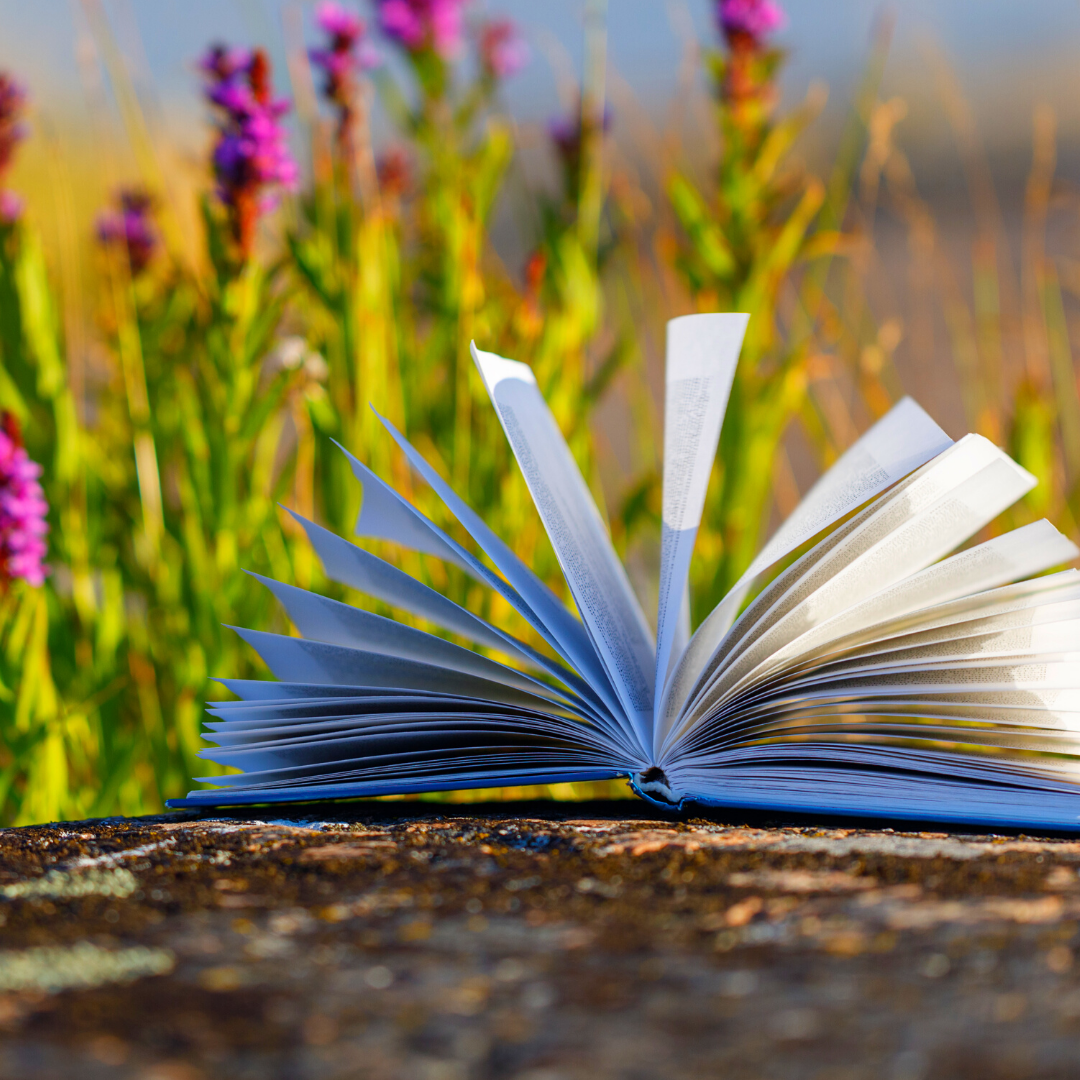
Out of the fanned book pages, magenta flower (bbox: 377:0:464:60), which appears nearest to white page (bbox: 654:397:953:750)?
the fanned book pages

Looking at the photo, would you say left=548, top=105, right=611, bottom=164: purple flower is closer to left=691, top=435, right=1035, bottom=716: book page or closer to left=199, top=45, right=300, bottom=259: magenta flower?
left=199, top=45, right=300, bottom=259: magenta flower

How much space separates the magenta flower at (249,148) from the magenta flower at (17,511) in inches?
12.7

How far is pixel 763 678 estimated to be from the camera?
1.81 feet

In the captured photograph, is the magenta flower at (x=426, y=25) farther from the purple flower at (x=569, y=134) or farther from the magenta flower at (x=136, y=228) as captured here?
the magenta flower at (x=136, y=228)

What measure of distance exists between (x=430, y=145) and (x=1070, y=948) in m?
1.29

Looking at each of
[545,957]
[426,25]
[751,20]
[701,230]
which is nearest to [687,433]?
[545,957]

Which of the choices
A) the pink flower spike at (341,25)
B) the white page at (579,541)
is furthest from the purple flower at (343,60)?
the white page at (579,541)

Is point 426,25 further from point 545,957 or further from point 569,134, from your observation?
point 545,957

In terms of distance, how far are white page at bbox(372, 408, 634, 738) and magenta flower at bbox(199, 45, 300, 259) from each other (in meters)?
0.50

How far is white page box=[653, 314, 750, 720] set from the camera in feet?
1.79

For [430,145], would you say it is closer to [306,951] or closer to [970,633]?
[970,633]

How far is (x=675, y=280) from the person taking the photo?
56.8 inches

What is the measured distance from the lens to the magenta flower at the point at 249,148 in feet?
3.21

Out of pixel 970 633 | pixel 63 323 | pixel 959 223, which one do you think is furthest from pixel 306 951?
pixel 959 223
